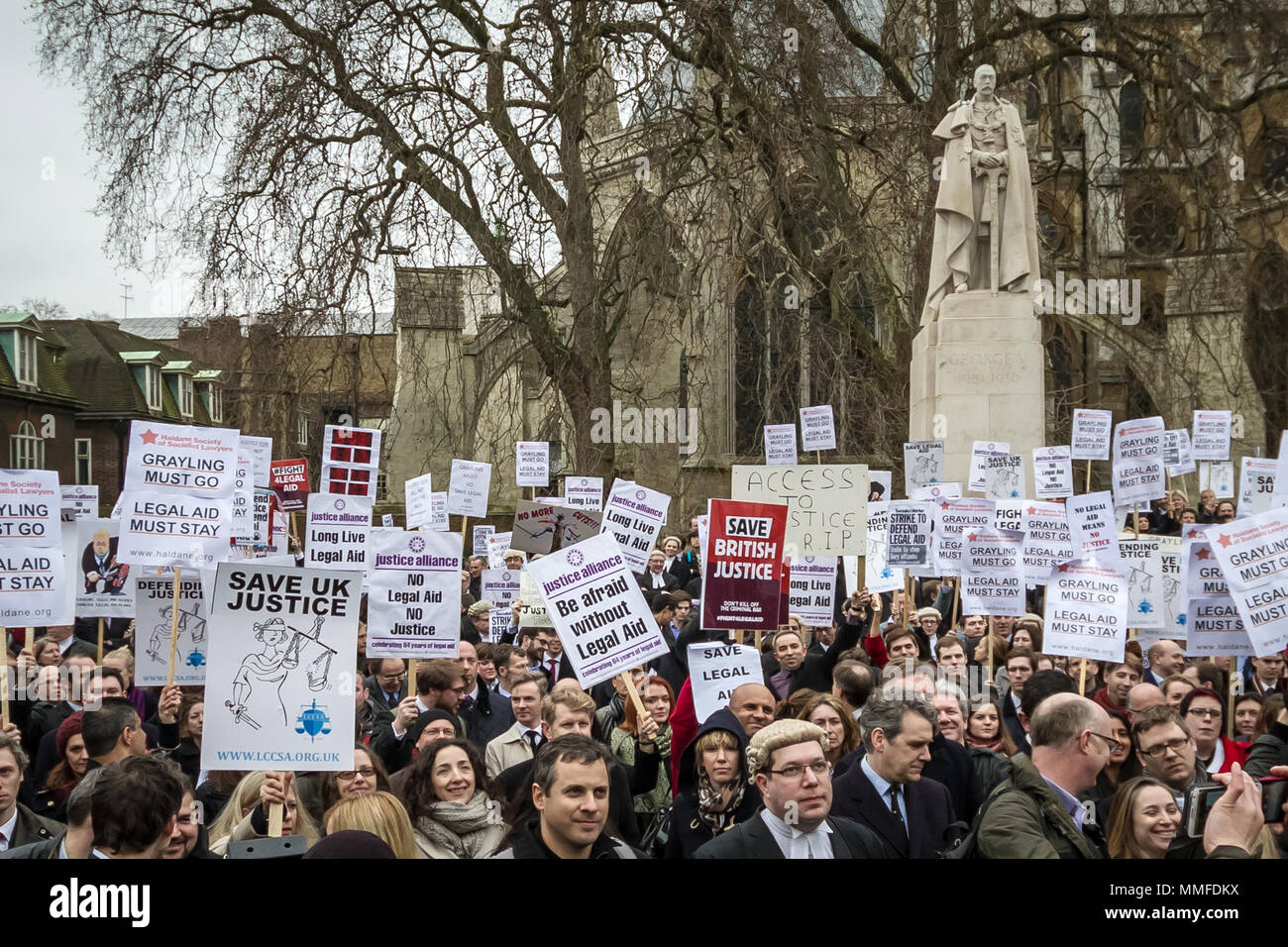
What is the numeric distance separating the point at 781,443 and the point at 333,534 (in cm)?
770

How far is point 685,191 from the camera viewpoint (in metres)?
20.0

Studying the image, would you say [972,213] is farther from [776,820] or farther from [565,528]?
[776,820]

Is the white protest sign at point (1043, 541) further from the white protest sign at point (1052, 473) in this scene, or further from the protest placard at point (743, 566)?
the white protest sign at point (1052, 473)

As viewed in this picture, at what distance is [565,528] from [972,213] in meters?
5.75

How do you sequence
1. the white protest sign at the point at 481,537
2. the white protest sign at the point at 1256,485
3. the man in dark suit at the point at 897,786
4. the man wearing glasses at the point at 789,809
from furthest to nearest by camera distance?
the white protest sign at the point at 481,537
the white protest sign at the point at 1256,485
the man in dark suit at the point at 897,786
the man wearing glasses at the point at 789,809

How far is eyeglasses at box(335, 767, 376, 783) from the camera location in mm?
5988

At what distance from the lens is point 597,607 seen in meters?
7.26

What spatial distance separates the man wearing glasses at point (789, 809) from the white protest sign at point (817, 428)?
36.6 ft

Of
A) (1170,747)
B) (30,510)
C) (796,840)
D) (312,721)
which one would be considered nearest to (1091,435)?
(1170,747)

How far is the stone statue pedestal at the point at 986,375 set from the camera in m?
15.3

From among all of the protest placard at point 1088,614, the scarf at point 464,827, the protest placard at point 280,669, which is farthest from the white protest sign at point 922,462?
the protest placard at point 280,669

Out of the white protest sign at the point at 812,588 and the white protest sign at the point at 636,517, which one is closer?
the white protest sign at the point at 812,588

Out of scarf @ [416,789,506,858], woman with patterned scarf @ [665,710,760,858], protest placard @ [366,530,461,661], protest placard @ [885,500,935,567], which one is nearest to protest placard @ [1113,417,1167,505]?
protest placard @ [885,500,935,567]

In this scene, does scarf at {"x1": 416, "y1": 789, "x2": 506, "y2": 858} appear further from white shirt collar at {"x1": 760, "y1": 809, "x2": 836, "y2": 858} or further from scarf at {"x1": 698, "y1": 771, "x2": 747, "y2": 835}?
white shirt collar at {"x1": 760, "y1": 809, "x2": 836, "y2": 858}
